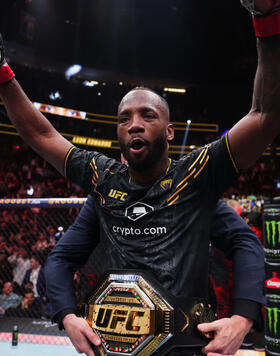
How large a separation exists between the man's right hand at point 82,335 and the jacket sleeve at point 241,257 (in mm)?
382

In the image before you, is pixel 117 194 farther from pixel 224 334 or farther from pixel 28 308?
pixel 28 308

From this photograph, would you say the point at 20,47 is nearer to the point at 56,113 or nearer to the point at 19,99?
the point at 56,113

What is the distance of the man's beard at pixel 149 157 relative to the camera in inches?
43.1

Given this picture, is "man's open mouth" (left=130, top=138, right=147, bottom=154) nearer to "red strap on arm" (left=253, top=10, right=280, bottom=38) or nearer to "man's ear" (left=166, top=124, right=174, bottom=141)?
"man's ear" (left=166, top=124, right=174, bottom=141)

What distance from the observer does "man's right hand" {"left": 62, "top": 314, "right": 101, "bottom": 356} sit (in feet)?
3.14

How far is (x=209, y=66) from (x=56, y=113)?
7.60 m

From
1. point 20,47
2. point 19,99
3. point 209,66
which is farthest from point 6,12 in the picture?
point 19,99

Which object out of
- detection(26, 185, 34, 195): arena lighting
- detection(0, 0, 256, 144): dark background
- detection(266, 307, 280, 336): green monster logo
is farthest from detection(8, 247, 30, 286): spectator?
detection(0, 0, 256, 144): dark background

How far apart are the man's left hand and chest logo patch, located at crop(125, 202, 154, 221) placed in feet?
1.07

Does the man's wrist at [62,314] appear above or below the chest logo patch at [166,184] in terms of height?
below

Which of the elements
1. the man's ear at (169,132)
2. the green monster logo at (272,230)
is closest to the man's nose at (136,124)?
the man's ear at (169,132)

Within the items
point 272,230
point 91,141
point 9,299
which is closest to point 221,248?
point 272,230

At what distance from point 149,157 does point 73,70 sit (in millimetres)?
15489

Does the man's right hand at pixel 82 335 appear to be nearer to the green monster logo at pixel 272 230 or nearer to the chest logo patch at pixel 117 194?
the chest logo patch at pixel 117 194
